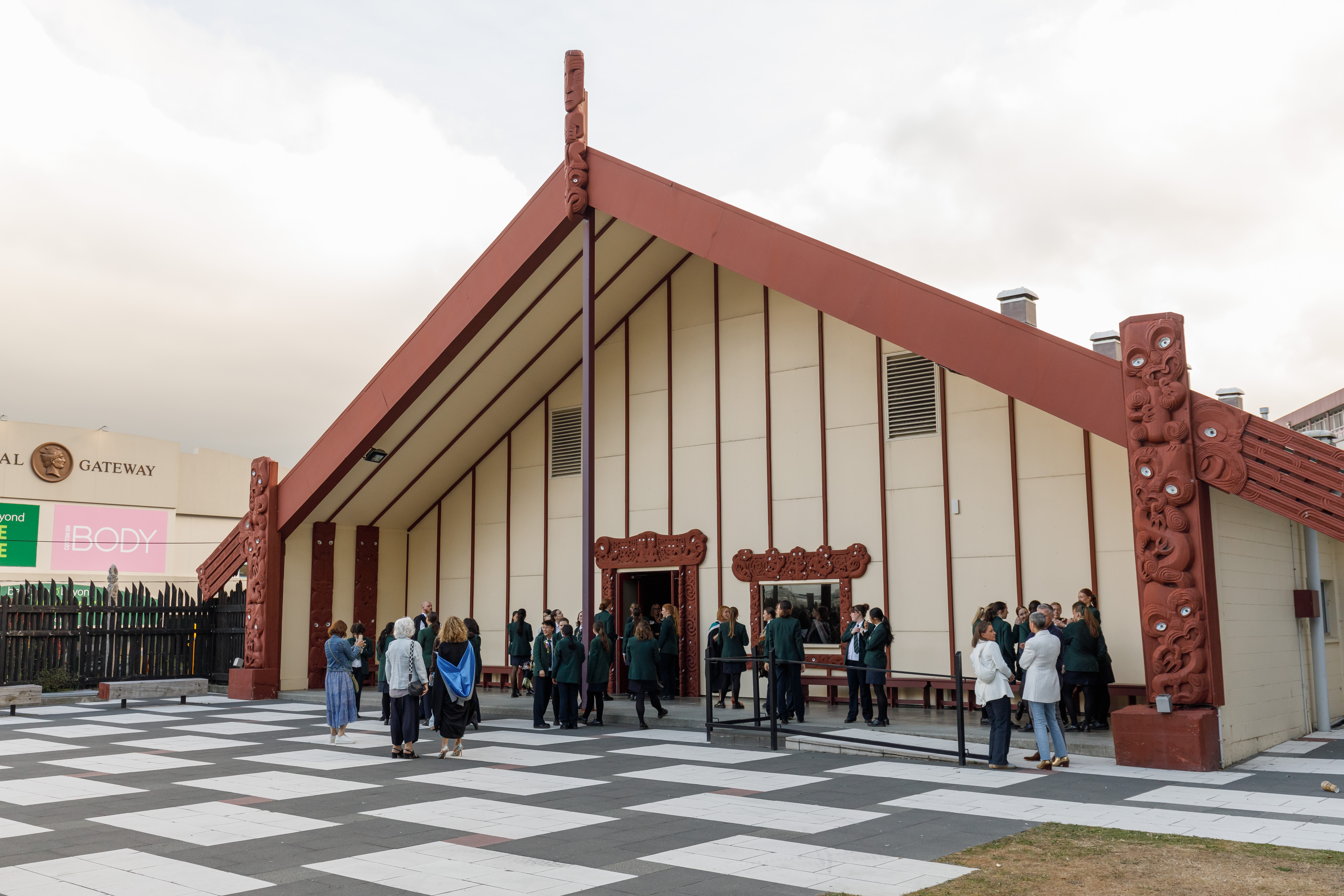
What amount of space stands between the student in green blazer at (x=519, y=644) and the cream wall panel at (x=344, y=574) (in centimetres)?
447

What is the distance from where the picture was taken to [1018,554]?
47.3 feet

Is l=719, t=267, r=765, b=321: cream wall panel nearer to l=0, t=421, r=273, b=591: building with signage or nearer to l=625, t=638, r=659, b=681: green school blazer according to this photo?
l=625, t=638, r=659, b=681: green school blazer

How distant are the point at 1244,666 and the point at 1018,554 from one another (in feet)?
12.2

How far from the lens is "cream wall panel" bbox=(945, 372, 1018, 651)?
1466 centimetres

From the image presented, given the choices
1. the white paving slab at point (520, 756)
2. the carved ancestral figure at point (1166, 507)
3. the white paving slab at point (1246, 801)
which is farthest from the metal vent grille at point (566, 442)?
the white paving slab at point (1246, 801)

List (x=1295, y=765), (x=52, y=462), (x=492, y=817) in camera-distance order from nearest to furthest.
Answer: (x=492, y=817)
(x=1295, y=765)
(x=52, y=462)

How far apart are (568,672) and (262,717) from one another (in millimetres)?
5357

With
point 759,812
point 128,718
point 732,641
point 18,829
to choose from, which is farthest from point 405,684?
point 128,718

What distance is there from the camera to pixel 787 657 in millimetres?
13430

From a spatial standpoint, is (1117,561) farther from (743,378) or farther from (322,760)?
(322,760)

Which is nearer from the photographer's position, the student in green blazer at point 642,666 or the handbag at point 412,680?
the handbag at point 412,680

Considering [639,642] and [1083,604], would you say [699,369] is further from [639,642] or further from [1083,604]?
[1083,604]

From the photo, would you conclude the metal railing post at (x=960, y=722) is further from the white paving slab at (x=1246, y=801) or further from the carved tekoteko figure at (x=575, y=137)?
the carved tekoteko figure at (x=575, y=137)

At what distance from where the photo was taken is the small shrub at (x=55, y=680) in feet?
63.0
